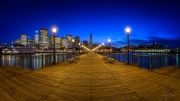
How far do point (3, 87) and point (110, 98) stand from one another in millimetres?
4217

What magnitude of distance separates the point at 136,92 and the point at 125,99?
2.83 ft

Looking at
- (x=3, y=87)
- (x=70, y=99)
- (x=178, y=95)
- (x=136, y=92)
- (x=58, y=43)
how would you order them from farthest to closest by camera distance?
(x=58, y=43), (x=3, y=87), (x=136, y=92), (x=178, y=95), (x=70, y=99)

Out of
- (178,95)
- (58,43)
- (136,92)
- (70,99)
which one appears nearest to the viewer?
(70,99)

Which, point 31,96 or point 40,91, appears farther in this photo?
point 40,91

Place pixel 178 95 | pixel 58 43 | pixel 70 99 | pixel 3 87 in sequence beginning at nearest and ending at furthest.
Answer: pixel 70 99
pixel 178 95
pixel 3 87
pixel 58 43

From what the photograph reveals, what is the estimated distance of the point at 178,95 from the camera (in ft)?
15.0

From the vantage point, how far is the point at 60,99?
4.30 metres

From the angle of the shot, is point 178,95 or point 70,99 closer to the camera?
point 70,99

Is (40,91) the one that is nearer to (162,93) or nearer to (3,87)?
(3,87)

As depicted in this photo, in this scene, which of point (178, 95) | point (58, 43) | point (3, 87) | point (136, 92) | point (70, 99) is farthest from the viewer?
point (58, 43)

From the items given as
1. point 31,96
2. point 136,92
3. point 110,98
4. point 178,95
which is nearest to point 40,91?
point 31,96

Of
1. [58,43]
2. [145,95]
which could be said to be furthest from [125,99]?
[58,43]

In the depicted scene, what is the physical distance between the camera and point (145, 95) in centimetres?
462

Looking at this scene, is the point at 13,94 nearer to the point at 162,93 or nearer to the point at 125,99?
the point at 125,99
